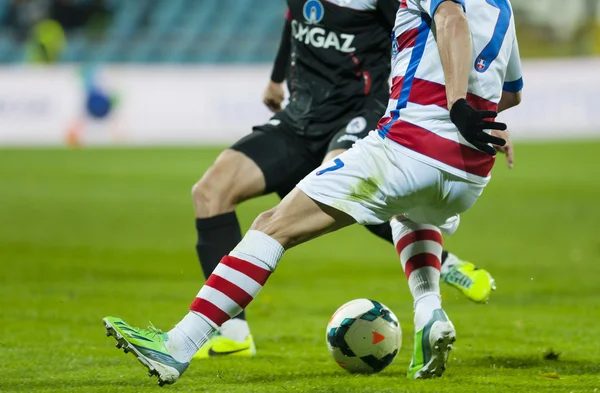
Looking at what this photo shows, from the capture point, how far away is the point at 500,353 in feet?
17.4

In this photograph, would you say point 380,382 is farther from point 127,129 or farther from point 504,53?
point 127,129

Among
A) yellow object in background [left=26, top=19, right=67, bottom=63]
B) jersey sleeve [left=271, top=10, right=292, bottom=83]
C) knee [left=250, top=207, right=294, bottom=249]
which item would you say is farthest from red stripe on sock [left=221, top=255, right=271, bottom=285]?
yellow object in background [left=26, top=19, right=67, bottom=63]

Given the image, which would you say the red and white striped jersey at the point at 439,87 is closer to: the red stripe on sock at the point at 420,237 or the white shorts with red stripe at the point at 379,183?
the white shorts with red stripe at the point at 379,183

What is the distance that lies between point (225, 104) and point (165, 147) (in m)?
1.64

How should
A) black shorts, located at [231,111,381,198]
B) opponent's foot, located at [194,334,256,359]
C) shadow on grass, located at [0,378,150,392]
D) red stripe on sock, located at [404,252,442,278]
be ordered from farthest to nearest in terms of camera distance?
black shorts, located at [231,111,381,198]
opponent's foot, located at [194,334,256,359]
red stripe on sock, located at [404,252,442,278]
shadow on grass, located at [0,378,150,392]

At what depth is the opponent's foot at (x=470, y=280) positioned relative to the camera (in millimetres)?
5191

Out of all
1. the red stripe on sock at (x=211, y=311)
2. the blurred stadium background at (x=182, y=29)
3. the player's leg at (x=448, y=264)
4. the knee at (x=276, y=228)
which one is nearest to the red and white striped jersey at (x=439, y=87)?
the knee at (x=276, y=228)

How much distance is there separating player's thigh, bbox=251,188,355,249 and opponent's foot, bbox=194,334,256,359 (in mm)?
1324

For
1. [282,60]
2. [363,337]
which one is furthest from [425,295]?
[282,60]

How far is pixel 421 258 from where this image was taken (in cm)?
482

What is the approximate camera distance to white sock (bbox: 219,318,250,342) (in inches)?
211

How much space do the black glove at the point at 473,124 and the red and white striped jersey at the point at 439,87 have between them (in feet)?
0.53

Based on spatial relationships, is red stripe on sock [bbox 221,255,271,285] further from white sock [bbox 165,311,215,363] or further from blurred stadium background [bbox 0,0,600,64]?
blurred stadium background [bbox 0,0,600,64]

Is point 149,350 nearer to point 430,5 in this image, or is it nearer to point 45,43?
point 430,5
